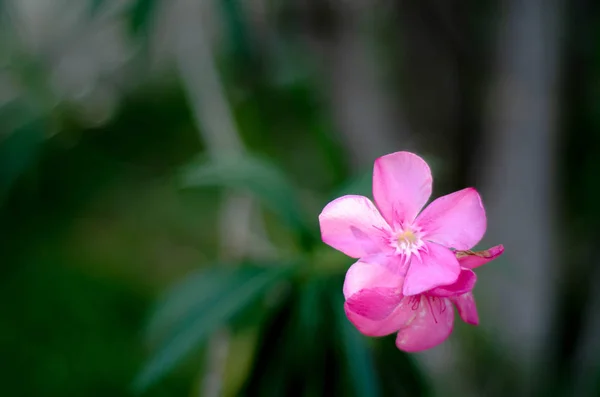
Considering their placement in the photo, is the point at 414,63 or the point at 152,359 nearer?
the point at 152,359

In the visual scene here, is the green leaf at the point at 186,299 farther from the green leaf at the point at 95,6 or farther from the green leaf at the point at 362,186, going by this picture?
the green leaf at the point at 95,6

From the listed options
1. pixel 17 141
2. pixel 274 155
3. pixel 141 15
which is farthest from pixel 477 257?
pixel 274 155

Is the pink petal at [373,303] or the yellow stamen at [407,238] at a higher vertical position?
the yellow stamen at [407,238]

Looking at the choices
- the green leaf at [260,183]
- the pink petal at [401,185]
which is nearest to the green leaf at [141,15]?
the green leaf at [260,183]

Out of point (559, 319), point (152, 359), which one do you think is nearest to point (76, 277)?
point (152, 359)

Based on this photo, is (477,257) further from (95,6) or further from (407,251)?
(95,6)

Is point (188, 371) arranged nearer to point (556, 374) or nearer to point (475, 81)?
point (556, 374)
